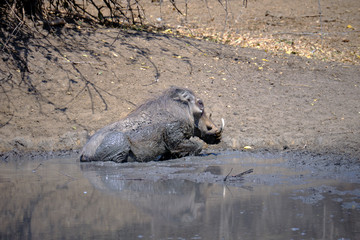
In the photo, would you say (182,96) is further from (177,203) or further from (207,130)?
(177,203)

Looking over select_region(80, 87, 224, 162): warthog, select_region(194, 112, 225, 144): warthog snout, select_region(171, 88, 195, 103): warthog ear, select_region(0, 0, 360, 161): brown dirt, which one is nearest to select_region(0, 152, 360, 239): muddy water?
select_region(80, 87, 224, 162): warthog

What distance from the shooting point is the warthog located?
580 centimetres

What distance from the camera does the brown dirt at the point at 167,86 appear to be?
6949 millimetres

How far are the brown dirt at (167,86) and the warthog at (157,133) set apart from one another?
817mm

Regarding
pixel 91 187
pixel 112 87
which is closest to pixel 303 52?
pixel 112 87

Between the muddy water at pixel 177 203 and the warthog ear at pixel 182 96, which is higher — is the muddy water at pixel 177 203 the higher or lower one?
the lower one

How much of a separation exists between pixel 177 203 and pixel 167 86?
5.01 m

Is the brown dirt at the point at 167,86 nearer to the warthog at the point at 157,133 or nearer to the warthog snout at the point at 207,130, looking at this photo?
the warthog snout at the point at 207,130

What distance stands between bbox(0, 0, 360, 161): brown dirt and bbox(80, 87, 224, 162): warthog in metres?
0.82

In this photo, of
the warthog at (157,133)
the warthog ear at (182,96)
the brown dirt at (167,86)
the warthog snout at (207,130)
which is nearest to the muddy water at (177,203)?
the warthog at (157,133)

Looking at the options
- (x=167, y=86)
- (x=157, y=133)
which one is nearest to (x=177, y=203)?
(x=157, y=133)

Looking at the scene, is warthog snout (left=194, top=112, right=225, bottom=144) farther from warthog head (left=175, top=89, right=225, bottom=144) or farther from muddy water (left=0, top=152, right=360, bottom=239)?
muddy water (left=0, top=152, right=360, bottom=239)

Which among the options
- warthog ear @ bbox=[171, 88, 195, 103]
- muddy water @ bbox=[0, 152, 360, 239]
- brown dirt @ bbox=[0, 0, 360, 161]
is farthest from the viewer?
brown dirt @ bbox=[0, 0, 360, 161]

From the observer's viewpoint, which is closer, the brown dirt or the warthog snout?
the warthog snout
